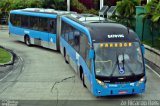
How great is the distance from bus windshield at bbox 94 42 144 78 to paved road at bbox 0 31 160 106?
1190 mm

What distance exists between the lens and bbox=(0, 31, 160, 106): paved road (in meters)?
16.7

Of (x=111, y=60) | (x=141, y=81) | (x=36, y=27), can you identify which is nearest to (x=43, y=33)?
(x=36, y=27)

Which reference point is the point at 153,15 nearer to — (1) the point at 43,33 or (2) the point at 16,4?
(1) the point at 43,33

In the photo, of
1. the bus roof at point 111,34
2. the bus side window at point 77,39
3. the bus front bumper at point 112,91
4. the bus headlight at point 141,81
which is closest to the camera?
the bus front bumper at point 112,91

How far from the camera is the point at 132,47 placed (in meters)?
16.4

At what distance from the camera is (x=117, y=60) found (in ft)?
52.5

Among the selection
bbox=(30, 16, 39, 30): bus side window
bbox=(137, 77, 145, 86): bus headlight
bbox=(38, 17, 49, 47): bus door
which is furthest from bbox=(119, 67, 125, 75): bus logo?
bbox=(30, 16, 39, 30): bus side window

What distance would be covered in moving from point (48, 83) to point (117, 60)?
471 cm

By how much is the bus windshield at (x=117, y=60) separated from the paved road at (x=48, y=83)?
119cm

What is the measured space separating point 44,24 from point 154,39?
8.40 metres

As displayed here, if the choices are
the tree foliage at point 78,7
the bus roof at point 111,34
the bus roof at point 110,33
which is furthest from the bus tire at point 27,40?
the bus roof at point 111,34

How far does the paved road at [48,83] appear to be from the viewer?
16734 mm

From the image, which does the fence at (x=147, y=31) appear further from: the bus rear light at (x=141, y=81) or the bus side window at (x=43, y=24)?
the bus rear light at (x=141, y=81)

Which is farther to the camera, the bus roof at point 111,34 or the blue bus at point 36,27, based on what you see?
the blue bus at point 36,27
